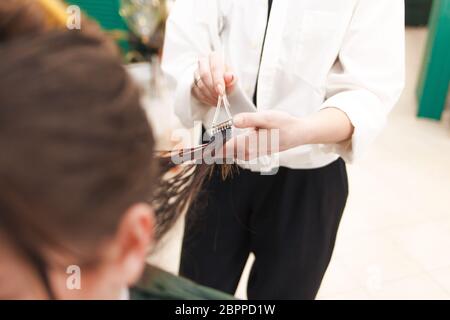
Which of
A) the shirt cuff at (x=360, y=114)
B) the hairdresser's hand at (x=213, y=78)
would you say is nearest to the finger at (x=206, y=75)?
the hairdresser's hand at (x=213, y=78)

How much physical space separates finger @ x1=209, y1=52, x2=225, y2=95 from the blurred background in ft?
1.57

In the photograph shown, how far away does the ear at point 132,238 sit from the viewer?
424 millimetres

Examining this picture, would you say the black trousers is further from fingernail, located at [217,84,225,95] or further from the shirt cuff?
fingernail, located at [217,84,225,95]

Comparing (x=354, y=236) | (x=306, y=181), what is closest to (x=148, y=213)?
(x=306, y=181)

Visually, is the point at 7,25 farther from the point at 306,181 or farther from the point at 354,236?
the point at 354,236

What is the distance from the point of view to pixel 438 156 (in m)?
2.62

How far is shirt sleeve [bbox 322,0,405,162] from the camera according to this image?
2.61 ft

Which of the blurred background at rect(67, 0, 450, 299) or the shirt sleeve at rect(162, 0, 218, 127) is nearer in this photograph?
the shirt sleeve at rect(162, 0, 218, 127)

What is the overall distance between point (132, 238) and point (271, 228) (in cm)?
61

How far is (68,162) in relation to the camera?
13.9 inches

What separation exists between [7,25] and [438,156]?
267cm

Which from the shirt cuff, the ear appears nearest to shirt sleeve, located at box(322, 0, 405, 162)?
the shirt cuff

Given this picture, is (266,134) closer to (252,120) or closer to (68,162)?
(252,120)

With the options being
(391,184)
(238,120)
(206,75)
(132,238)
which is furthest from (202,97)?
(391,184)
